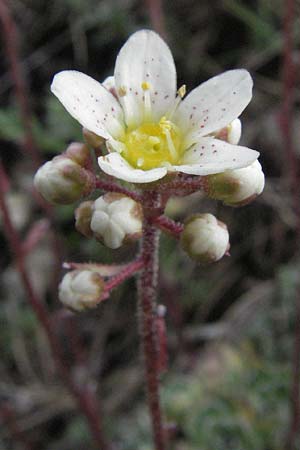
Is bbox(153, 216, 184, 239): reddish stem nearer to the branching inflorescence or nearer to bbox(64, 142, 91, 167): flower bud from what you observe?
the branching inflorescence

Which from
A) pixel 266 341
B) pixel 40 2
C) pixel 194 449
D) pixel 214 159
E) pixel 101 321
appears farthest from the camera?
pixel 40 2

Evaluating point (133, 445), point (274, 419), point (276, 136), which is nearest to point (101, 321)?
point (133, 445)

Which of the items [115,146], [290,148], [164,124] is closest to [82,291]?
[115,146]

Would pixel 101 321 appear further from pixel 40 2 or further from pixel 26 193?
pixel 40 2

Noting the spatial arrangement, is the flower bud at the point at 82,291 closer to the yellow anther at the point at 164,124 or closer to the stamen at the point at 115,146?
the stamen at the point at 115,146

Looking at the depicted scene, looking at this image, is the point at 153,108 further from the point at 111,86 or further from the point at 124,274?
the point at 124,274

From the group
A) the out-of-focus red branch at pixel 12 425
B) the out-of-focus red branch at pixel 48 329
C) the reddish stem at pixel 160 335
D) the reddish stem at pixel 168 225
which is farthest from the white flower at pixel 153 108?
the out-of-focus red branch at pixel 12 425
